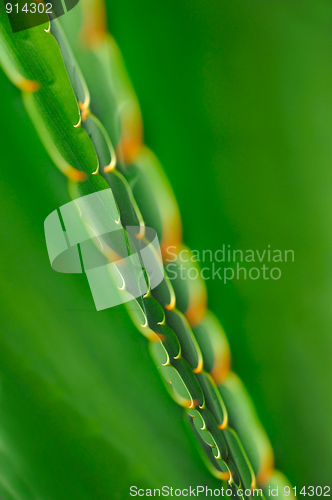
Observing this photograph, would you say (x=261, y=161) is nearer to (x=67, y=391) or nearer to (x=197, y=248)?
(x=197, y=248)

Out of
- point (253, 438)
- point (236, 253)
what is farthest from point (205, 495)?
point (236, 253)

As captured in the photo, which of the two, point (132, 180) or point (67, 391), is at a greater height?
point (132, 180)

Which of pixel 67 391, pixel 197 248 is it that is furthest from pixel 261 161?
pixel 67 391

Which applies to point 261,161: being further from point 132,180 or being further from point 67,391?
point 67,391

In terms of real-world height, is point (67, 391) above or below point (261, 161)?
below
